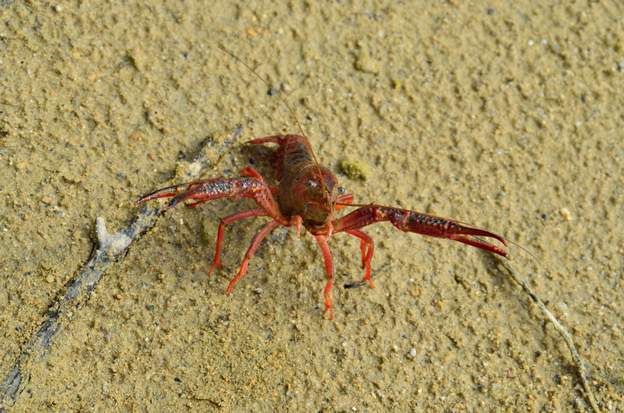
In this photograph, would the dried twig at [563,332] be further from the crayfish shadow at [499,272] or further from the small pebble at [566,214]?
the small pebble at [566,214]

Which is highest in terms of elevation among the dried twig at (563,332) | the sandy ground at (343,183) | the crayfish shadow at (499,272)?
the sandy ground at (343,183)

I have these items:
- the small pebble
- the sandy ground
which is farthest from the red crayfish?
the small pebble

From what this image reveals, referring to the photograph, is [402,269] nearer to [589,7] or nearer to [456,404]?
[456,404]

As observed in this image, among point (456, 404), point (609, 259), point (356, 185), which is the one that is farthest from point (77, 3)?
point (609, 259)

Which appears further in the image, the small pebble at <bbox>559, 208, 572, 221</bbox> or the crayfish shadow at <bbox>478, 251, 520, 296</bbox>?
the small pebble at <bbox>559, 208, 572, 221</bbox>

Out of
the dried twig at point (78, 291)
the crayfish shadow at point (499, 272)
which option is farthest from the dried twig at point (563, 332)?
the dried twig at point (78, 291)

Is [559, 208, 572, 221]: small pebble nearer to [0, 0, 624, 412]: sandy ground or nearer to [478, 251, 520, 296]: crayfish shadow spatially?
[0, 0, 624, 412]: sandy ground

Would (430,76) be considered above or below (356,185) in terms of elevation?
above
